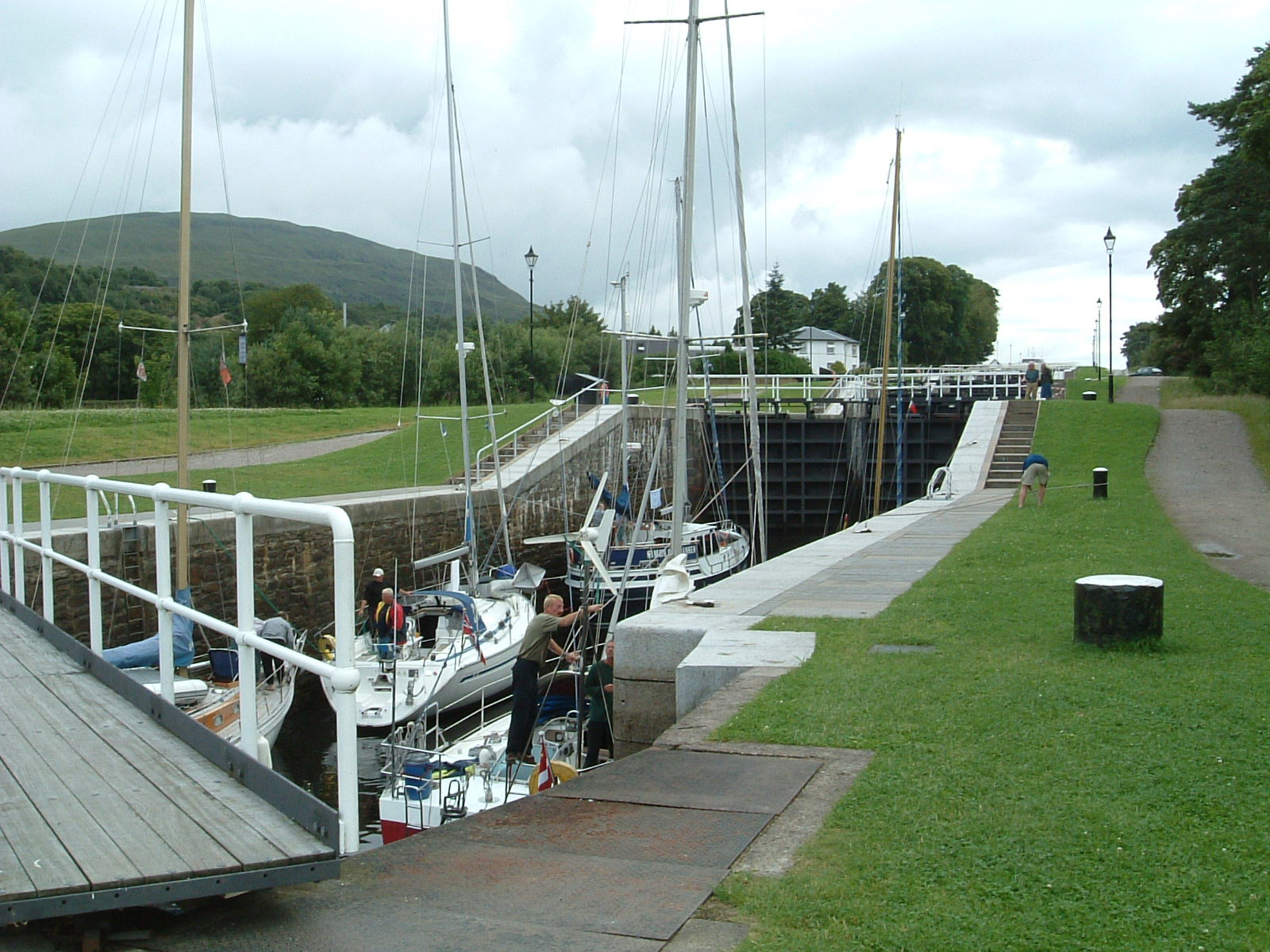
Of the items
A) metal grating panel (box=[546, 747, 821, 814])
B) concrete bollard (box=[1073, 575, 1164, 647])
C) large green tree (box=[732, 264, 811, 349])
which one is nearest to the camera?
metal grating panel (box=[546, 747, 821, 814])

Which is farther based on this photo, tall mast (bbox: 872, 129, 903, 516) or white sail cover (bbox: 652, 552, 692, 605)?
tall mast (bbox: 872, 129, 903, 516)

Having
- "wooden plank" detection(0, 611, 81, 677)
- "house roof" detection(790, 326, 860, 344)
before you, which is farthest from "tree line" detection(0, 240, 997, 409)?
"wooden plank" detection(0, 611, 81, 677)

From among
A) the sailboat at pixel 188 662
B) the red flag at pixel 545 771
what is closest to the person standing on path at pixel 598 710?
the red flag at pixel 545 771

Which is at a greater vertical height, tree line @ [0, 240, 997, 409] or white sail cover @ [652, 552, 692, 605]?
tree line @ [0, 240, 997, 409]

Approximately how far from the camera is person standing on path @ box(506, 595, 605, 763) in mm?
11031

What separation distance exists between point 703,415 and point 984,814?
33074mm

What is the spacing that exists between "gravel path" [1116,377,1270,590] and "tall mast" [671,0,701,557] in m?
7.15

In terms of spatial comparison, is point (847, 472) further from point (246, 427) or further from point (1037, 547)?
point (1037, 547)

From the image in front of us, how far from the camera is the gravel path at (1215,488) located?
16.0 meters

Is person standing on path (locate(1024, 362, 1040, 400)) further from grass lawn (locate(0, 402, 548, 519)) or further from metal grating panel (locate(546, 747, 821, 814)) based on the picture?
metal grating panel (locate(546, 747, 821, 814))

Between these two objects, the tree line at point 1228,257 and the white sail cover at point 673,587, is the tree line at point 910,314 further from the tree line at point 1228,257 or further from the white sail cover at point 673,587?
the white sail cover at point 673,587

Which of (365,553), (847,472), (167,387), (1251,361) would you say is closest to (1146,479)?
(1251,361)

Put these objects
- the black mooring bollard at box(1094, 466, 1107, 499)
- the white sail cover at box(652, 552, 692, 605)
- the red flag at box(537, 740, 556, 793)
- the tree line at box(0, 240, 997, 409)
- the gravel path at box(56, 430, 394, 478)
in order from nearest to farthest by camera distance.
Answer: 1. the red flag at box(537, 740, 556, 793)
2. the white sail cover at box(652, 552, 692, 605)
3. the black mooring bollard at box(1094, 466, 1107, 499)
4. the gravel path at box(56, 430, 394, 478)
5. the tree line at box(0, 240, 997, 409)

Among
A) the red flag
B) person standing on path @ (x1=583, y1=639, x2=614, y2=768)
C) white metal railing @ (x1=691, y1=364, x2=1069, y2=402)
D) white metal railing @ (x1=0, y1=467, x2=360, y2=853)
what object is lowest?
the red flag
